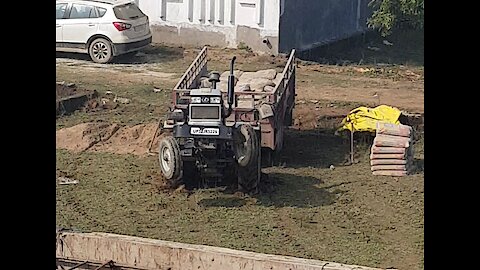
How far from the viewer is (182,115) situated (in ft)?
31.4

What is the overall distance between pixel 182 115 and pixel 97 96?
5425 millimetres

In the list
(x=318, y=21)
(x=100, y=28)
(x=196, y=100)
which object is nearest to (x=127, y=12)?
(x=100, y=28)

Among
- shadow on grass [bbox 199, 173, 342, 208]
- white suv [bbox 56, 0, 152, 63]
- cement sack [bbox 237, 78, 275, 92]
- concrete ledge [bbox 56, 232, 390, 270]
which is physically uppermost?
white suv [bbox 56, 0, 152, 63]

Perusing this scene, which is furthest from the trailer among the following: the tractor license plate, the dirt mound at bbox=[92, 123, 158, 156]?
the dirt mound at bbox=[92, 123, 158, 156]

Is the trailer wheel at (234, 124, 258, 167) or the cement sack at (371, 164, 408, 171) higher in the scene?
the trailer wheel at (234, 124, 258, 167)

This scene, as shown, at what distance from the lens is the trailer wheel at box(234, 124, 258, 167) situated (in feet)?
30.1

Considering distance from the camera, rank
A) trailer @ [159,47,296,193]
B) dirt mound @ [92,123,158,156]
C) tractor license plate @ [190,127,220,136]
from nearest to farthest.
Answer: tractor license plate @ [190,127,220,136] < trailer @ [159,47,296,193] < dirt mound @ [92,123,158,156]

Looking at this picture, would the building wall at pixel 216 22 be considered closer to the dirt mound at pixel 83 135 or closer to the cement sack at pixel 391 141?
the dirt mound at pixel 83 135

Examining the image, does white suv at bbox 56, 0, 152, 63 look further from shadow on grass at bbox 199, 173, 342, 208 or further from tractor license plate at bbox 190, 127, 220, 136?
tractor license plate at bbox 190, 127, 220, 136

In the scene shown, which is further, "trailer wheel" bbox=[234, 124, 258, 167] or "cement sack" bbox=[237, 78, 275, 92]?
"cement sack" bbox=[237, 78, 275, 92]

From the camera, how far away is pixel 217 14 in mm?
19828

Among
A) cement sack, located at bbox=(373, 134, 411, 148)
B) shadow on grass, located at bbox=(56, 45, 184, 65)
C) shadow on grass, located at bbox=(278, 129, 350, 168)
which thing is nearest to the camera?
cement sack, located at bbox=(373, 134, 411, 148)
